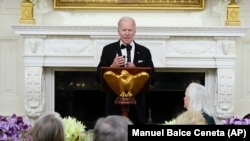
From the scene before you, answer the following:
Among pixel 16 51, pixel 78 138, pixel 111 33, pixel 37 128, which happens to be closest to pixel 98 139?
pixel 37 128

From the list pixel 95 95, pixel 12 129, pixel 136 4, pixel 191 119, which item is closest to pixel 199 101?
pixel 191 119

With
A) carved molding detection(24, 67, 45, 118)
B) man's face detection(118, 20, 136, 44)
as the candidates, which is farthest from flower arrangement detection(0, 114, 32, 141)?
carved molding detection(24, 67, 45, 118)

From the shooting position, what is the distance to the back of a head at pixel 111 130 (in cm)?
204

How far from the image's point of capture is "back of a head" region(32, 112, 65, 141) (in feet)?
7.27

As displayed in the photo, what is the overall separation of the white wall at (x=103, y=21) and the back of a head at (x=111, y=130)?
3754 mm

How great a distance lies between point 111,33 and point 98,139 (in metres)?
3.56

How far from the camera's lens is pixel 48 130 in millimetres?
2223

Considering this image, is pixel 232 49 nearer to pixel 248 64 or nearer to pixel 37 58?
pixel 248 64

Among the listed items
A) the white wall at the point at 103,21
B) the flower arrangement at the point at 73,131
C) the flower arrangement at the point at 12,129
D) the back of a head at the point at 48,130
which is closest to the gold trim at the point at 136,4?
the white wall at the point at 103,21

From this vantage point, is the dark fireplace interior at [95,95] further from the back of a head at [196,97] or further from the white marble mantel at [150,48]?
the back of a head at [196,97]

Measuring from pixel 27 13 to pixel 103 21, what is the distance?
0.81m

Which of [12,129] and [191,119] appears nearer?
[191,119]

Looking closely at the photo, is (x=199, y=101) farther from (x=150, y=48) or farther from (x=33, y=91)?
(x=33, y=91)

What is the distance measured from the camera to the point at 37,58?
5.62m
